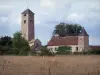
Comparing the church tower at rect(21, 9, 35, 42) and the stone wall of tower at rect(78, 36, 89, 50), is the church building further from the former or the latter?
the stone wall of tower at rect(78, 36, 89, 50)

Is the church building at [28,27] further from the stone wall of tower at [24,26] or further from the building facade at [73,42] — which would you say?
the building facade at [73,42]

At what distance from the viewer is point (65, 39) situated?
358ft

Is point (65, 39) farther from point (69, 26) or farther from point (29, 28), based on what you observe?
point (29, 28)

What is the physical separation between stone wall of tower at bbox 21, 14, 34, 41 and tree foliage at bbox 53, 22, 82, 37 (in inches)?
481

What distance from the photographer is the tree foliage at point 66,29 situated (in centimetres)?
12306

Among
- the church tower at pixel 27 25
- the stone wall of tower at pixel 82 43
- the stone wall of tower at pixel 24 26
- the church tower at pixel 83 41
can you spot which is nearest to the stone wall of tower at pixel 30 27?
the church tower at pixel 27 25

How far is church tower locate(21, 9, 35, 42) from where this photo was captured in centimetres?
13100

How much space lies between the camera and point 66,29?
125 meters

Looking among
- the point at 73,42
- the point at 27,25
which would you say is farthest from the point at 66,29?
the point at 27,25

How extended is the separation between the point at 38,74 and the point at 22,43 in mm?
70391

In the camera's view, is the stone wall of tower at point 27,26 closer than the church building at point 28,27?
No

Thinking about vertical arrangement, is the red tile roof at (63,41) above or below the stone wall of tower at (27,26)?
below

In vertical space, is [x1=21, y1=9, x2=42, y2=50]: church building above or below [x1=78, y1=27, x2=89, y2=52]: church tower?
above

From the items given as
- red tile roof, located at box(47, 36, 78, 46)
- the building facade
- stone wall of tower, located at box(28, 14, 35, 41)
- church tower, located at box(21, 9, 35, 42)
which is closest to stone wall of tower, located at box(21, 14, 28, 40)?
church tower, located at box(21, 9, 35, 42)
